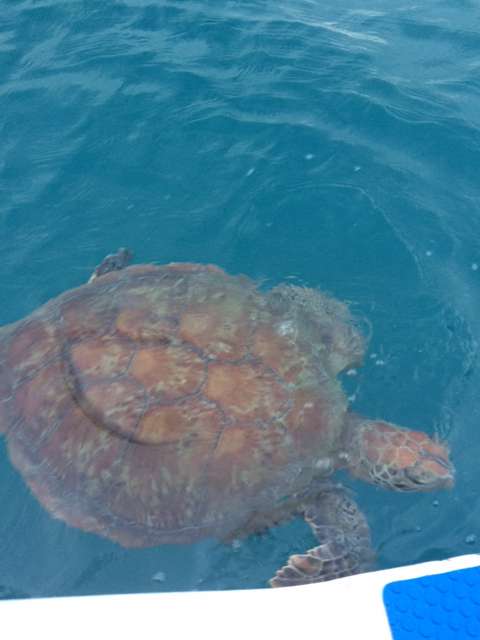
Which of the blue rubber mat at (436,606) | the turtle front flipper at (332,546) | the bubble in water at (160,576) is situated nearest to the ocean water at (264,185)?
the bubble in water at (160,576)

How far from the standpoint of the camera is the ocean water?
4.00 meters

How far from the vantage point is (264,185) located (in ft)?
20.5

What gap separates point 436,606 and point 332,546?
48.9 inches

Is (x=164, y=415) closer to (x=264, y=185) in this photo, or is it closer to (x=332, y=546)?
(x=332, y=546)

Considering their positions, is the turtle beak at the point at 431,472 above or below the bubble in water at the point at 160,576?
above

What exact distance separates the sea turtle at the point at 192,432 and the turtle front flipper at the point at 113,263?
3.11ft

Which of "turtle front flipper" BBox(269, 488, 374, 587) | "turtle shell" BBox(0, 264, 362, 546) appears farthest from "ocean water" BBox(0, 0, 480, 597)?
"turtle shell" BBox(0, 264, 362, 546)

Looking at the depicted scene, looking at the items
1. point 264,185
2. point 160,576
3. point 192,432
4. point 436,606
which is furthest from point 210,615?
point 264,185

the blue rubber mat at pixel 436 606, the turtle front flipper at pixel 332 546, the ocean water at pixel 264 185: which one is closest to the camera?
the blue rubber mat at pixel 436 606

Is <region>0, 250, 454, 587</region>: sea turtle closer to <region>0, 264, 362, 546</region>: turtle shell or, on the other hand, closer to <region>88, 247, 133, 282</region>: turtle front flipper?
<region>0, 264, 362, 546</region>: turtle shell

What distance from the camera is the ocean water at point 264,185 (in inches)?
157

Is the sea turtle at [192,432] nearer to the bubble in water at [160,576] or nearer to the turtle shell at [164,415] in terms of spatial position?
the turtle shell at [164,415]

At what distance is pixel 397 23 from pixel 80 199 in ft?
17.8

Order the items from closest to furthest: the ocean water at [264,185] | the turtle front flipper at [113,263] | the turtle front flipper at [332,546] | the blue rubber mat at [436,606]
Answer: the blue rubber mat at [436,606], the turtle front flipper at [332,546], the ocean water at [264,185], the turtle front flipper at [113,263]
